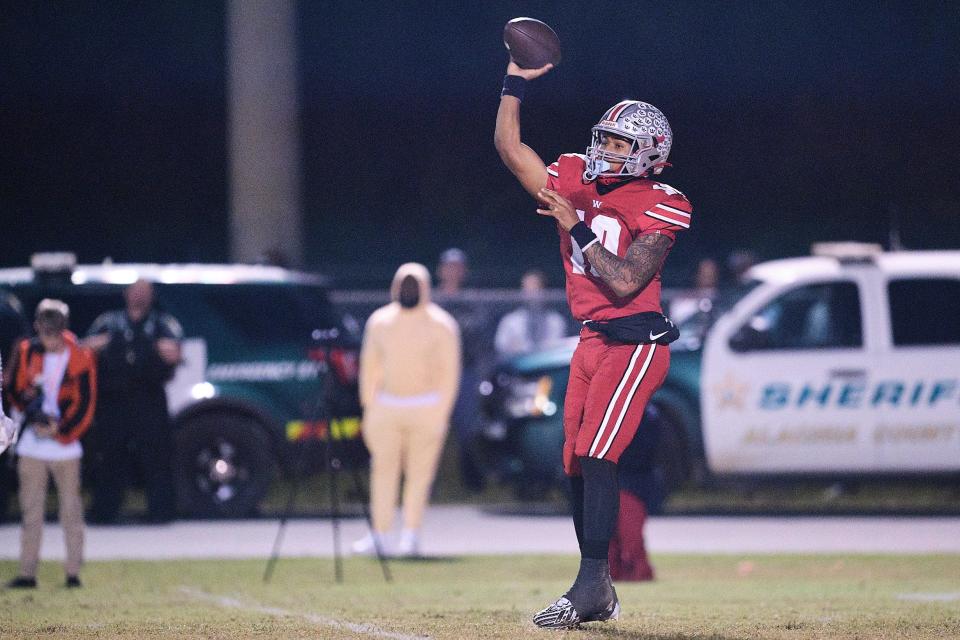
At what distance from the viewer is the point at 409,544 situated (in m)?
13.3

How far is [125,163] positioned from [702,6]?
392 inches

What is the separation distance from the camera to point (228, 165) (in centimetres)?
3158

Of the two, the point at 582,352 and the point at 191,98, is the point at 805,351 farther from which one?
the point at 191,98

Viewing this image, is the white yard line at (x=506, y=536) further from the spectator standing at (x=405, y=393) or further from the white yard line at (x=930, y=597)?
the white yard line at (x=930, y=597)

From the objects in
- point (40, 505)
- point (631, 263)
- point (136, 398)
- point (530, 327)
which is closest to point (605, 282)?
point (631, 263)

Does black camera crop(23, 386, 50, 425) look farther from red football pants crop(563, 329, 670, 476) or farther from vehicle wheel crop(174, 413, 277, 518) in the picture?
vehicle wheel crop(174, 413, 277, 518)

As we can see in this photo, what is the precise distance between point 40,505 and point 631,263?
502 cm

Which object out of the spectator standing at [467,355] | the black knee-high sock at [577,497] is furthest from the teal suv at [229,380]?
the black knee-high sock at [577,497]

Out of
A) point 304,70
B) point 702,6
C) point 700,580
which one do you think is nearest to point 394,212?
point 304,70

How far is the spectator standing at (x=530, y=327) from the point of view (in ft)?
59.0

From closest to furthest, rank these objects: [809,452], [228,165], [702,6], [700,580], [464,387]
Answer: [700,580] < [809,452] < [464,387] < [702,6] < [228,165]

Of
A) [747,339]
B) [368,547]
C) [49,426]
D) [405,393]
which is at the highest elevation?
[747,339]

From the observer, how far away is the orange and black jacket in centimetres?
1127

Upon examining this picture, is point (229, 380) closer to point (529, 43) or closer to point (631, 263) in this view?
point (529, 43)
